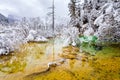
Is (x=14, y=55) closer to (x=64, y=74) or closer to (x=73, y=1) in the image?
(x=64, y=74)

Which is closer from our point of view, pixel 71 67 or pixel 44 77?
pixel 44 77

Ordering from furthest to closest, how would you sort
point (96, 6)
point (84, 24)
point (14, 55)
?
point (84, 24) < point (96, 6) < point (14, 55)

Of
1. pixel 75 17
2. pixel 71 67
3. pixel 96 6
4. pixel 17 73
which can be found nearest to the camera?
pixel 17 73

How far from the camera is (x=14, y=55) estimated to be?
50.6 feet

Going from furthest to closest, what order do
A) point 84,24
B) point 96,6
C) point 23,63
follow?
1. point 84,24
2. point 96,6
3. point 23,63

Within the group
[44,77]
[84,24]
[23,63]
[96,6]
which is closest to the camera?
[44,77]

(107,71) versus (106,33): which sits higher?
(106,33)

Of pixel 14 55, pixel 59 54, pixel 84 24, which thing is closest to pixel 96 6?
pixel 84 24

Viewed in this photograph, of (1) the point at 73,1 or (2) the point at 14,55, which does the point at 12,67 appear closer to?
(2) the point at 14,55

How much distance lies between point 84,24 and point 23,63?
1792 cm

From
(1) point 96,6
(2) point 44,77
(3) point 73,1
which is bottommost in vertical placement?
(2) point 44,77

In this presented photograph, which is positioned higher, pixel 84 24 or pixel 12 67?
pixel 84 24

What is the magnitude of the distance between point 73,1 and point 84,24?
→ 6423 millimetres

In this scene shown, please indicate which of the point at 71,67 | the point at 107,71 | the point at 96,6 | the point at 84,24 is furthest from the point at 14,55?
the point at 84,24
